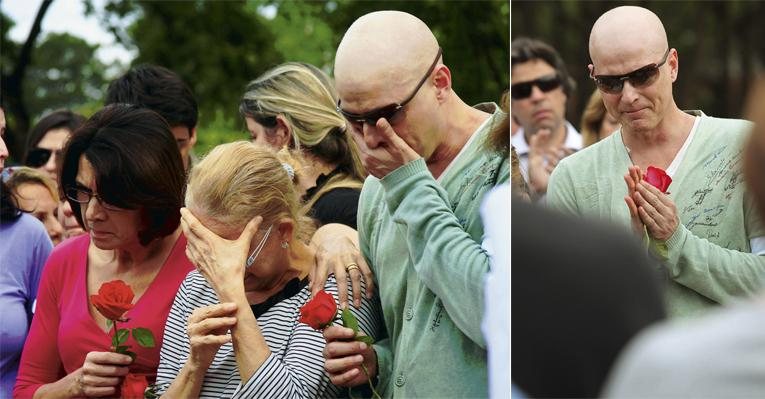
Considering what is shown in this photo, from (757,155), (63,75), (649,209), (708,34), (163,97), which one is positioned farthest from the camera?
(708,34)

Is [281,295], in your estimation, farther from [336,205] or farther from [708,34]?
[708,34]

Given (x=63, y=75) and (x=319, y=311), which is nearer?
(x=319, y=311)

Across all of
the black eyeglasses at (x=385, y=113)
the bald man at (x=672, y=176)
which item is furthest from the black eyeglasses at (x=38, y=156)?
the bald man at (x=672, y=176)

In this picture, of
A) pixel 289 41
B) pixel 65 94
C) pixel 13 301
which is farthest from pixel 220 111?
pixel 13 301

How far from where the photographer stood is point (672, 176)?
3170 mm

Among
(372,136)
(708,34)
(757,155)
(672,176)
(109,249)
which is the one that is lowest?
(708,34)

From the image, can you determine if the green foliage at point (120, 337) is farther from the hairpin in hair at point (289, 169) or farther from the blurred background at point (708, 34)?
the blurred background at point (708, 34)

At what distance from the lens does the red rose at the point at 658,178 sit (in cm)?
311

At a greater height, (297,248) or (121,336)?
(297,248)

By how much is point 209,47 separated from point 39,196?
6907 mm

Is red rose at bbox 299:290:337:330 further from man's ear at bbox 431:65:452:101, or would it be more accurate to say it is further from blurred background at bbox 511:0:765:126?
blurred background at bbox 511:0:765:126

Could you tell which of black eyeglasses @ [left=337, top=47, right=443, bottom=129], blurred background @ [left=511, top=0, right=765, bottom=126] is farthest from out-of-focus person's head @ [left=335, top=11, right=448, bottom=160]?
blurred background @ [left=511, top=0, right=765, bottom=126]

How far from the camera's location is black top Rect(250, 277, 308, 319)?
11.1ft

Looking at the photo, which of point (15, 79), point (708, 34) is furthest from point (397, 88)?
point (708, 34)
